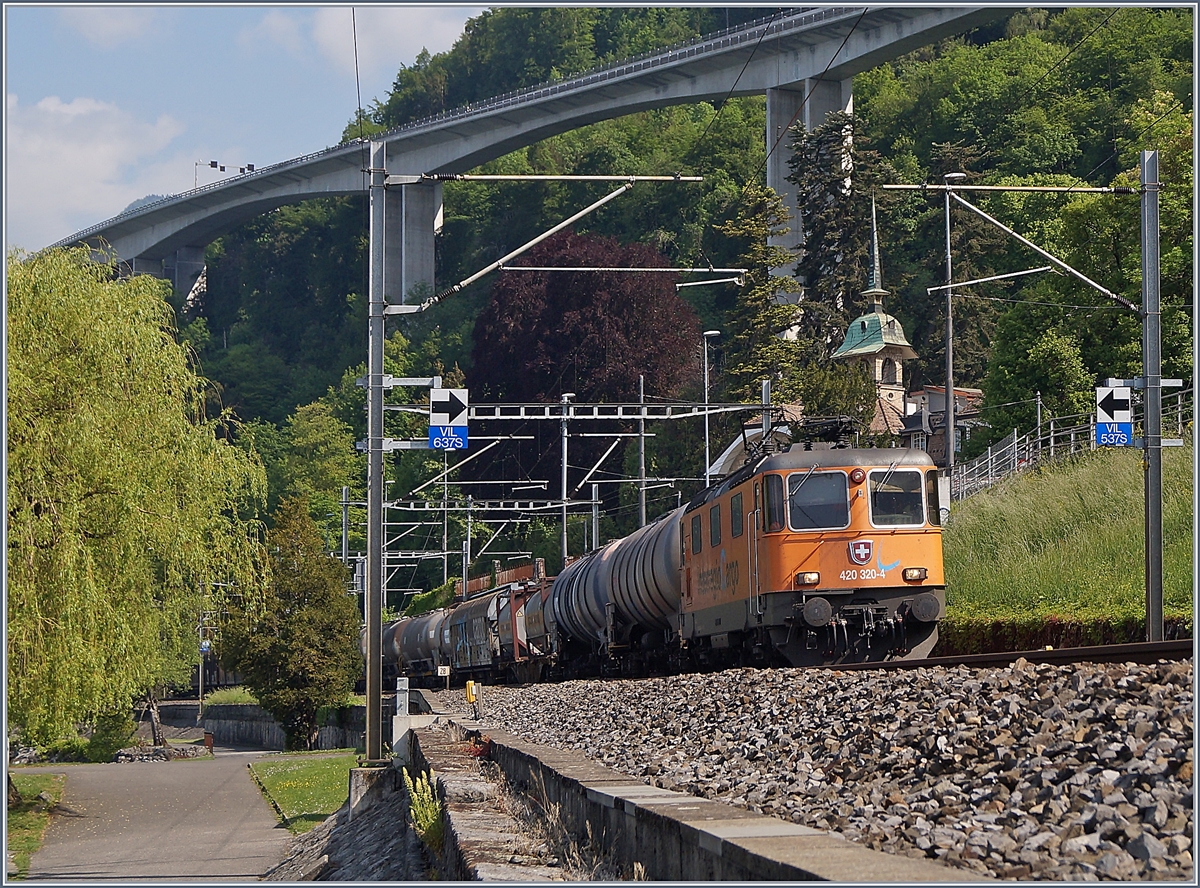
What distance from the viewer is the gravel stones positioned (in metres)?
6.29

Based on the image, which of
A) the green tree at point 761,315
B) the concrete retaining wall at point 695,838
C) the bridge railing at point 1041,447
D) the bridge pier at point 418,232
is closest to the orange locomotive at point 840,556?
the concrete retaining wall at point 695,838

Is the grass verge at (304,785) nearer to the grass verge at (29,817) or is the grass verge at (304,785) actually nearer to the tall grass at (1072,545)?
the grass verge at (29,817)

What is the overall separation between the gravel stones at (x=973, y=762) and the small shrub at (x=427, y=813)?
5.04 ft

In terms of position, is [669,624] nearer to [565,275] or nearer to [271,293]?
[565,275]

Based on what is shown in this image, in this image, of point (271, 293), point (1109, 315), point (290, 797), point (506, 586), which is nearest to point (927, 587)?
point (290, 797)

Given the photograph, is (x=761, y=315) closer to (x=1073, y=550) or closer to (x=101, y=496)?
(x=1073, y=550)

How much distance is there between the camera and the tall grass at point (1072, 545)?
22.1 metres

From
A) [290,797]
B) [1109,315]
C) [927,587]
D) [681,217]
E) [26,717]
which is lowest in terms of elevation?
[290,797]

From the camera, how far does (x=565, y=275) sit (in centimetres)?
7000

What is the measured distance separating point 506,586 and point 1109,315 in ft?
65.9

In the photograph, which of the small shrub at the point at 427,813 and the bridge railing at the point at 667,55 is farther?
the bridge railing at the point at 667,55

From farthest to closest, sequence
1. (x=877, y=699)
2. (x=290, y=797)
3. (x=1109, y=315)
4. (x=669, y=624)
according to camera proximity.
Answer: (x=1109, y=315) → (x=290, y=797) → (x=669, y=624) → (x=877, y=699)

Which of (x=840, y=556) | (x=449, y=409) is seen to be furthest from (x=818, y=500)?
(x=449, y=409)

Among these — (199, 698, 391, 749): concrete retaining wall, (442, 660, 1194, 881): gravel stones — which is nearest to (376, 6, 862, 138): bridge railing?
(199, 698, 391, 749): concrete retaining wall
